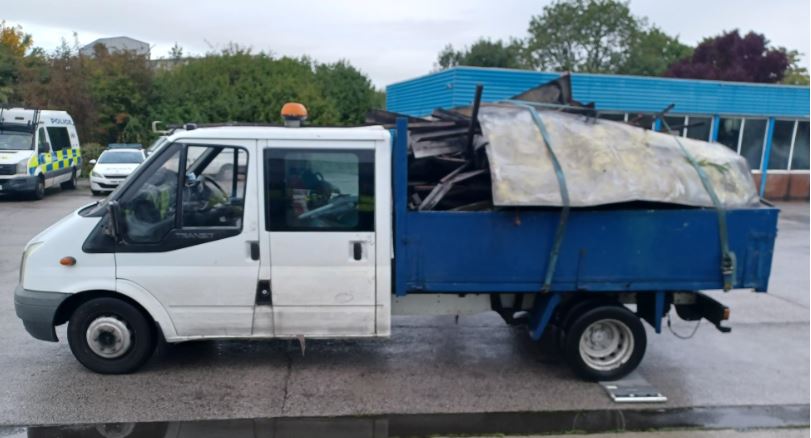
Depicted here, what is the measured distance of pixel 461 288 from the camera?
16.4 feet

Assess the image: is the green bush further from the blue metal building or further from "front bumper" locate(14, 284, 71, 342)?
"front bumper" locate(14, 284, 71, 342)

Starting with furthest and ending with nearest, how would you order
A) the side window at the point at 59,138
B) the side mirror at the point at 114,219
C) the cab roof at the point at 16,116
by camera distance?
the side window at the point at 59,138, the cab roof at the point at 16,116, the side mirror at the point at 114,219

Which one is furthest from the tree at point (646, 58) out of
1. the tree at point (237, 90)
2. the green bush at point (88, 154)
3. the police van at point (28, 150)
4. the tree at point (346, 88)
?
the police van at point (28, 150)

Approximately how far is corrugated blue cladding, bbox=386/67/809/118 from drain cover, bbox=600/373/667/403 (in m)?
13.2

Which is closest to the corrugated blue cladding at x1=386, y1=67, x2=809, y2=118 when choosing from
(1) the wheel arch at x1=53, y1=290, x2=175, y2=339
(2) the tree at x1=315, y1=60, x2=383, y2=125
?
(2) the tree at x1=315, y1=60, x2=383, y2=125

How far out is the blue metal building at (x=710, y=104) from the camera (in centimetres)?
1822

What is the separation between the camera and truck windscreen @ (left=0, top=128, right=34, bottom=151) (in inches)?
642

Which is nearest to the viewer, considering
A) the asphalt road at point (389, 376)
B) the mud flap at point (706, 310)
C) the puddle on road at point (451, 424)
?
the puddle on road at point (451, 424)

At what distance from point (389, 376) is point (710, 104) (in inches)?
702

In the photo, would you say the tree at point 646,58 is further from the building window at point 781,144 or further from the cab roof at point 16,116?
the cab roof at point 16,116

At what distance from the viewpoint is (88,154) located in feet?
80.9

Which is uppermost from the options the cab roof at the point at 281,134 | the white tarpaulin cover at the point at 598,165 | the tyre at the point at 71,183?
the cab roof at the point at 281,134

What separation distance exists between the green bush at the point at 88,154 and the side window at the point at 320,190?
2170 centimetres

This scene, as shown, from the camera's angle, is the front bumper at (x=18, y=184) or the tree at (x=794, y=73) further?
the tree at (x=794, y=73)
